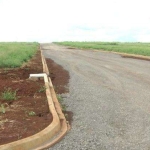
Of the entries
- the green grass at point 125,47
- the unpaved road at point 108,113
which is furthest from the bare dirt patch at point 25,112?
the green grass at point 125,47

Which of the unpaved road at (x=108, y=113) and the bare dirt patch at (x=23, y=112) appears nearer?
the unpaved road at (x=108, y=113)

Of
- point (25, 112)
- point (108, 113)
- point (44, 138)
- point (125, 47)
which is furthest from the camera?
point (125, 47)

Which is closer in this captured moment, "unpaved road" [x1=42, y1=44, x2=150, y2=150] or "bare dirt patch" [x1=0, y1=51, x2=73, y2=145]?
"unpaved road" [x1=42, y1=44, x2=150, y2=150]

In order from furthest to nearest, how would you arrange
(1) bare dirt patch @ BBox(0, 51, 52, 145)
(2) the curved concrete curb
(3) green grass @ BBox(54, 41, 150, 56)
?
(3) green grass @ BBox(54, 41, 150, 56) → (1) bare dirt patch @ BBox(0, 51, 52, 145) → (2) the curved concrete curb

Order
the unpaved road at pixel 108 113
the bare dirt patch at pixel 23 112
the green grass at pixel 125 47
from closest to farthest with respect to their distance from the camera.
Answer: the unpaved road at pixel 108 113
the bare dirt patch at pixel 23 112
the green grass at pixel 125 47

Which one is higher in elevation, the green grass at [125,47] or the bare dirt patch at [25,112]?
the bare dirt patch at [25,112]

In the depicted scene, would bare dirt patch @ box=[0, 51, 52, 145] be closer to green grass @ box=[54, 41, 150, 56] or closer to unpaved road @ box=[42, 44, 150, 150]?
unpaved road @ box=[42, 44, 150, 150]

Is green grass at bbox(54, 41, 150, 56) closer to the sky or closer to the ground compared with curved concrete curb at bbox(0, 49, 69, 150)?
closer to the ground

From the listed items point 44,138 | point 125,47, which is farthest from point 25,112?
point 125,47

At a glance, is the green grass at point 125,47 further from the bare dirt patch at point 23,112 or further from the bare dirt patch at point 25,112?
the bare dirt patch at point 23,112

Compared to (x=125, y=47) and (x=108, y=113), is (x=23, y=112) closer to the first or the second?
(x=108, y=113)

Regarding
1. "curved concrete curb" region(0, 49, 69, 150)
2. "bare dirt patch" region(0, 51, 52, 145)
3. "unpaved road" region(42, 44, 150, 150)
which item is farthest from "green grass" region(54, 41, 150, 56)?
"curved concrete curb" region(0, 49, 69, 150)

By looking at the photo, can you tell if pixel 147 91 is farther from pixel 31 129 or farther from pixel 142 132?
pixel 31 129

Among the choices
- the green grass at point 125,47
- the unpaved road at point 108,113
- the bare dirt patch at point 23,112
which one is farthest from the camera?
the green grass at point 125,47
